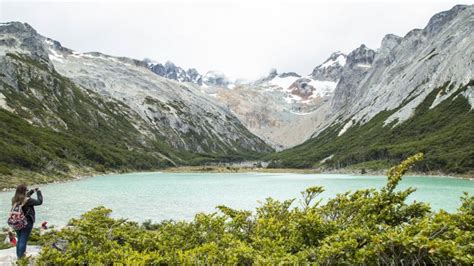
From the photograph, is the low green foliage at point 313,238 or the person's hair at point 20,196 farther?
the person's hair at point 20,196

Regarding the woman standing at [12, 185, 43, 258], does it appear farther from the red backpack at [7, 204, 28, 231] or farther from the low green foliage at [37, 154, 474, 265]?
the low green foliage at [37, 154, 474, 265]

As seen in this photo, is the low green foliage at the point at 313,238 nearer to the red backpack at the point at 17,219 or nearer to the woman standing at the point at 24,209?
the woman standing at the point at 24,209

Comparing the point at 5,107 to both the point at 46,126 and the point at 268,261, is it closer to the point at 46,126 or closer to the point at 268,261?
the point at 46,126

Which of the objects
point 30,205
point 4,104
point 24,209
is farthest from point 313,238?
point 4,104

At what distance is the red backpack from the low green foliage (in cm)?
180

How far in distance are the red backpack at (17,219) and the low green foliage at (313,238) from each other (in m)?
1.80

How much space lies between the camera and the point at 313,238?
13.2 meters

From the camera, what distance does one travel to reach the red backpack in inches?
642

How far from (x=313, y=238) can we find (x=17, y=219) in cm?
1277

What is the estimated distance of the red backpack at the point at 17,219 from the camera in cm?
1630

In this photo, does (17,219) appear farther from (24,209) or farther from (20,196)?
(20,196)

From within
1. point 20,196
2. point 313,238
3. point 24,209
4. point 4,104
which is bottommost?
point 313,238

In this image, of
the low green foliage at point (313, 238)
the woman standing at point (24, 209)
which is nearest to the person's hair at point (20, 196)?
the woman standing at point (24, 209)

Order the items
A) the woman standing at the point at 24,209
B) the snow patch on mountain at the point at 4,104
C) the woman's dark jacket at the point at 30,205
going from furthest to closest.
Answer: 1. the snow patch on mountain at the point at 4,104
2. the woman's dark jacket at the point at 30,205
3. the woman standing at the point at 24,209
